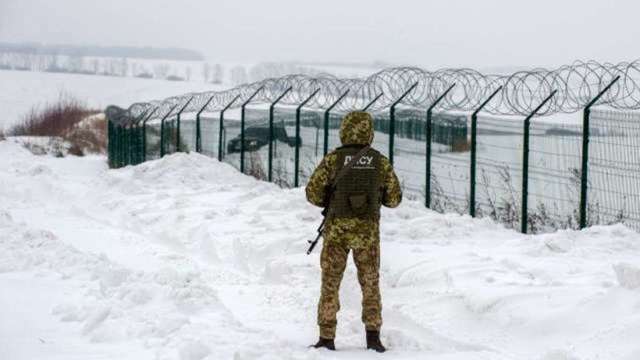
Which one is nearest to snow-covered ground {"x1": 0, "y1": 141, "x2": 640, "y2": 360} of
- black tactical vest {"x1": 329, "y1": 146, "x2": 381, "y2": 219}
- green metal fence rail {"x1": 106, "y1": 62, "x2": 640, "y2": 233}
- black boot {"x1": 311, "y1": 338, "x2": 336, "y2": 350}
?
black boot {"x1": 311, "y1": 338, "x2": 336, "y2": 350}

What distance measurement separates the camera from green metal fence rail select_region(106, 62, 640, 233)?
473 inches

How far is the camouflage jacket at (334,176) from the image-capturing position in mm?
→ 7086

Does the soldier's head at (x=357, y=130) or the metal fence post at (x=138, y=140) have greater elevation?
the soldier's head at (x=357, y=130)

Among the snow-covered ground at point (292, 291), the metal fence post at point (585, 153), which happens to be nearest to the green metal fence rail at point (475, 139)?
the metal fence post at point (585, 153)

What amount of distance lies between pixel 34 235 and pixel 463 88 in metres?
6.37

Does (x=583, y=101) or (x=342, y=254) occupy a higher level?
(x=583, y=101)

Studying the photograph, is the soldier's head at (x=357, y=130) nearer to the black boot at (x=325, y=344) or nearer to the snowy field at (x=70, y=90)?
the black boot at (x=325, y=344)

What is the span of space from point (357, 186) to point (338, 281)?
0.77 meters

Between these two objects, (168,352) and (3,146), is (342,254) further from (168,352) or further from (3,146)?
(3,146)

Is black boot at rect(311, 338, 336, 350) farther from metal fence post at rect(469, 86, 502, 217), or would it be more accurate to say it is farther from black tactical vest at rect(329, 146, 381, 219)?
metal fence post at rect(469, 86, 502, 217)

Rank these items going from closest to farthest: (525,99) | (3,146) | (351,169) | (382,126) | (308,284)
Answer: (351,169), (308,284), (525,99), (382,126), (3,146)

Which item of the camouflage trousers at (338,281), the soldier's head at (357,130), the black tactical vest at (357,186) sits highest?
the soldier's head at (357,130)

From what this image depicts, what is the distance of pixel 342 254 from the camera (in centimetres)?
718

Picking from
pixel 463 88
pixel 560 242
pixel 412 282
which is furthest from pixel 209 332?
pixel 463 88
